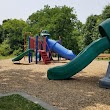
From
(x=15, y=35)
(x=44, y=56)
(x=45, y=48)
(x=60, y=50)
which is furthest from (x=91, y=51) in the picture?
(x=15, y=35)

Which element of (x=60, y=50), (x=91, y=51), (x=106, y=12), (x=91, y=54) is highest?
(x=106, y=12)

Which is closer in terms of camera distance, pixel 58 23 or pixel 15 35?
pixel 58 23

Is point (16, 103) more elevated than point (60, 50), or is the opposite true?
point (60, 50)

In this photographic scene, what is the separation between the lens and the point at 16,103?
5961 mm

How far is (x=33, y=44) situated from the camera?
17688mm

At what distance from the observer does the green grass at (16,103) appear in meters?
5.55

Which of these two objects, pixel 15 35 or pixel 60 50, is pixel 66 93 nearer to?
pixel 60 50

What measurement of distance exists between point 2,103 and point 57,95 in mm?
1662

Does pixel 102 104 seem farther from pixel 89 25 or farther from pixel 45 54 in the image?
pixel 89 25

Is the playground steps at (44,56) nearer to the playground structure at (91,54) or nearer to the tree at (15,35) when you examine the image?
the playground structure at (91,54)

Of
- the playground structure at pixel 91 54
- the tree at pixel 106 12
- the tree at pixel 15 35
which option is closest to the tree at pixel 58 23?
the tree at pixel 106 12

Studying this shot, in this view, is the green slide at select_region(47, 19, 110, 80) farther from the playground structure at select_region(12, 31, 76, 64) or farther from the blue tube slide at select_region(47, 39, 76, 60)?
the playground structure at select_region(12, 31, 76, 64)

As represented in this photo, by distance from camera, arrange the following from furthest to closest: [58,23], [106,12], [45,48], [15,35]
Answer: [15,35]
[106,12]
[58,23]
[45,48]

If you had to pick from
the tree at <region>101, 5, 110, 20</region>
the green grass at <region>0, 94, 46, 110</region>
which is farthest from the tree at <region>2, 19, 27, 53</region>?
the green grass at <region>0, 94, 46, 110</region>
